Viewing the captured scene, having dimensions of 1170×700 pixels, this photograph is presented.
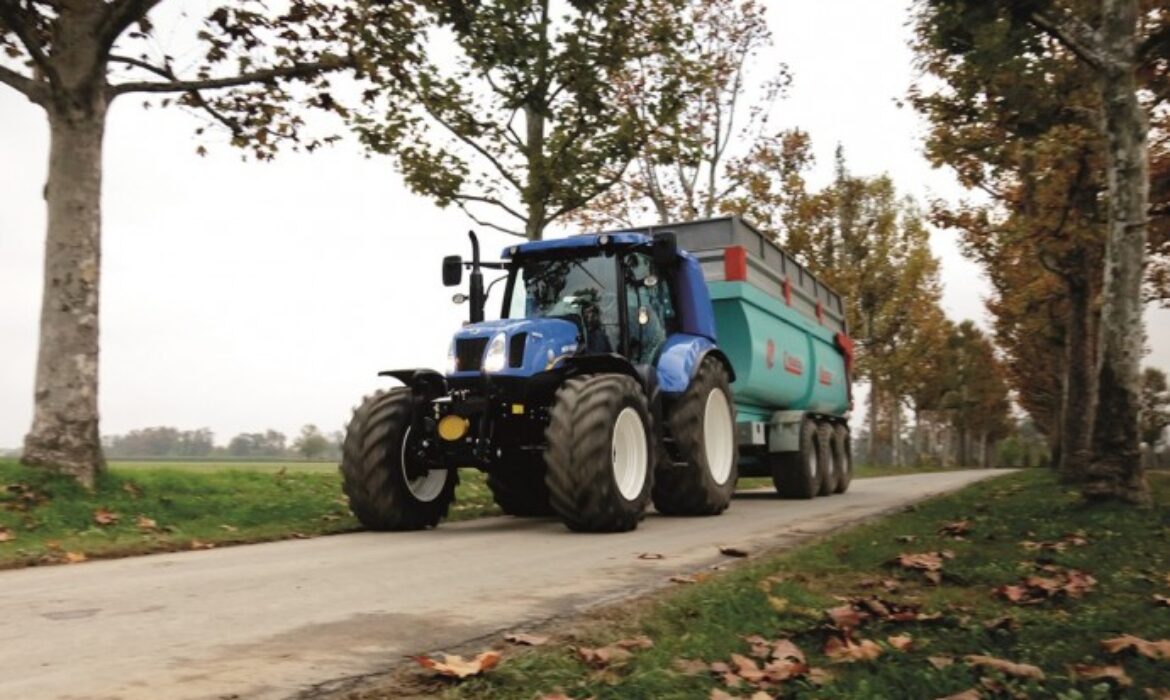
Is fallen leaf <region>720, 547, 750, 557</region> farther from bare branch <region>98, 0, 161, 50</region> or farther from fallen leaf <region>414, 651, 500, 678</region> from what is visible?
bare branch <region>98, 0, 161, 50</region>

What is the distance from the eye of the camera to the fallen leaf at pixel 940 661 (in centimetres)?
353

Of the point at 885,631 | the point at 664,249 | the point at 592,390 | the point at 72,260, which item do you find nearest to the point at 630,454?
the point at 592,390

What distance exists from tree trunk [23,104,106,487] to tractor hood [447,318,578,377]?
3879 mm

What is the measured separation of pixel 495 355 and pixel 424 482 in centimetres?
168

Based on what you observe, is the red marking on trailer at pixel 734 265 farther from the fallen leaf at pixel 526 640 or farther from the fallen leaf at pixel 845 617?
the fallen leaf at pixel 526 640

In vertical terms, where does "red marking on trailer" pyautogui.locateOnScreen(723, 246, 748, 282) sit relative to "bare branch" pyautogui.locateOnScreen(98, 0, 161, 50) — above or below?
below

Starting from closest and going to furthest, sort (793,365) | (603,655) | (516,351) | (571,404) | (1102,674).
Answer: (1102,674), (603,655), (571,404), (516,351), (793,365)

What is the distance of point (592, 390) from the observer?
830 cm

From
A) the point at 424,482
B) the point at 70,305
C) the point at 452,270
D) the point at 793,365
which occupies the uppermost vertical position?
the point at 452,270

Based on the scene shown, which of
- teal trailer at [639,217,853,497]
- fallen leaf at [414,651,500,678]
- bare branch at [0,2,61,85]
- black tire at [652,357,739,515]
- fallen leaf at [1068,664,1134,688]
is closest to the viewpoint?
fallen leaf at [1068,664,1134,688]

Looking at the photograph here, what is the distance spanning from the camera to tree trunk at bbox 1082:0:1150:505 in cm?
933

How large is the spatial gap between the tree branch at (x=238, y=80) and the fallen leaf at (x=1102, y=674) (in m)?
10.3

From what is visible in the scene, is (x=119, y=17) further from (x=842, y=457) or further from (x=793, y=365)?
(x=842, y=457)

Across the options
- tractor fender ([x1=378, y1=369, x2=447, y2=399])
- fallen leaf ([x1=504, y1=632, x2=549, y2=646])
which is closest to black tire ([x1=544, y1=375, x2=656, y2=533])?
tractor fender ([x1=378, y1=369, x2=447, y2=399])
